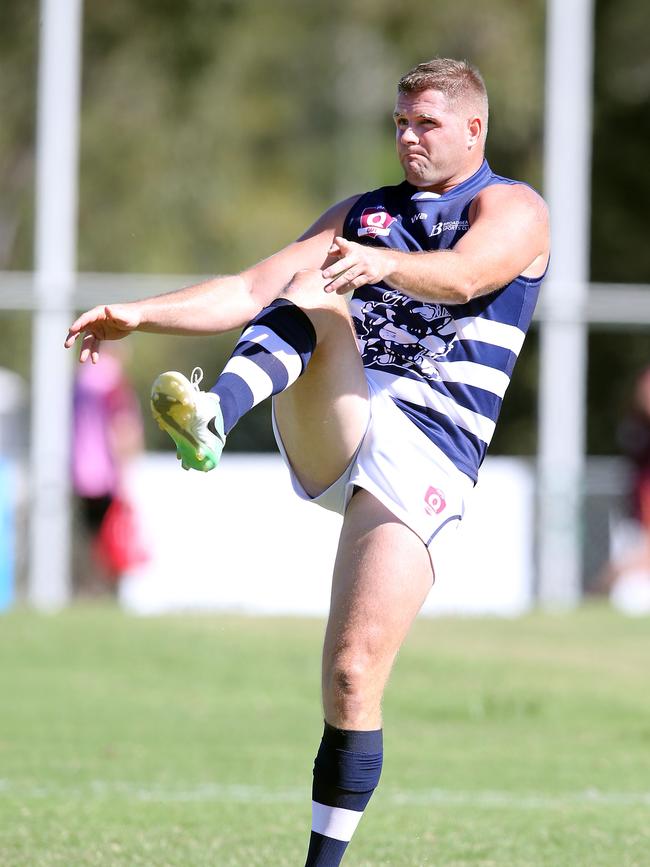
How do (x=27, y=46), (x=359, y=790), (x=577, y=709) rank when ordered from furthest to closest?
Answer: (x=27, y=46) < (x=577, y=709) < (x=359, y=790)

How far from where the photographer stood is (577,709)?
9.01m

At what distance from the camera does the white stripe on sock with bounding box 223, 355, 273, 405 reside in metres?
4.30

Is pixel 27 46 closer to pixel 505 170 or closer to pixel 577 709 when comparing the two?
pixel 505 170

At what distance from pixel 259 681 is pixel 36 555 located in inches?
173

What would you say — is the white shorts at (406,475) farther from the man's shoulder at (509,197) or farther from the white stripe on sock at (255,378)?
the man's shoulder at (509,197)

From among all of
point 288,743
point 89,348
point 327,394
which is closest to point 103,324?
point 89,348

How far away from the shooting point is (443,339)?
474 centimetres

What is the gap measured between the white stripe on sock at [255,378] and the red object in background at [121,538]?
905 centimetres

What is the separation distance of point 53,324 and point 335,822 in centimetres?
992

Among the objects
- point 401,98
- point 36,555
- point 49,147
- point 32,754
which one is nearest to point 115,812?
point 32,754

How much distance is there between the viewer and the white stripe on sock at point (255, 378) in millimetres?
4301

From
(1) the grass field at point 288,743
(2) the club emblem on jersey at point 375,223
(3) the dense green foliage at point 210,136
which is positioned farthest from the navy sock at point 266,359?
(3) the dense green foliage at point 210,136

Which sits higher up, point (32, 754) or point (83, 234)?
point (83, 234)

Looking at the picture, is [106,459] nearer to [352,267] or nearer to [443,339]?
[443,339]
